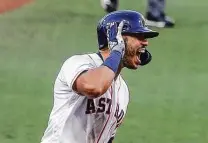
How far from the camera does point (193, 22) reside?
13180 mm

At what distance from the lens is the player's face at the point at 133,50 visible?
14.5 feet

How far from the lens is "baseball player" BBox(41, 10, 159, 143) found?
429cm

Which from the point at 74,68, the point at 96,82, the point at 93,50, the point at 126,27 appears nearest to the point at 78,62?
the point at 74,68

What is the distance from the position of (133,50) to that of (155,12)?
8062mm

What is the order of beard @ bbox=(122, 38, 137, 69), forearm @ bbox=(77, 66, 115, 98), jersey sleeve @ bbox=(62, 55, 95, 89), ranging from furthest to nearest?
beard @ bbox=(122, 38, 137, 69) < jersey sleeve @ bbox=(62, 55, 95, 89) < forearm @ bbox=(77, 66, 115, 98)

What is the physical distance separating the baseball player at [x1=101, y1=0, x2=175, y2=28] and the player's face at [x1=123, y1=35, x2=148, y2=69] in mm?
7922

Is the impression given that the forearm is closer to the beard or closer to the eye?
the beard

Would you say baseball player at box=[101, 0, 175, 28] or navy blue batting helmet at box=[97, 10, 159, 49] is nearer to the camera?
navy blue batting helmet at box=[97, 10, 159, 49]

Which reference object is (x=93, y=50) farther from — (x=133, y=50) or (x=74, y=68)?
(x=74, y=68)

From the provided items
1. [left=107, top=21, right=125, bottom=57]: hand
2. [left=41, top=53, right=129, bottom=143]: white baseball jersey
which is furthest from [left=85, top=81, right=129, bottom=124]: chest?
[left=107, top=21, right=125, bottom=57]: hand

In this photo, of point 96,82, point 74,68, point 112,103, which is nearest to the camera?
point 96,82

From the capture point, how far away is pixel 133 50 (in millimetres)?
4441

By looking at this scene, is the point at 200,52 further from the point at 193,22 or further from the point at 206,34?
the point at 193,22

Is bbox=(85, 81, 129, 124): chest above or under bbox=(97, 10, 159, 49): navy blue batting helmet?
under
